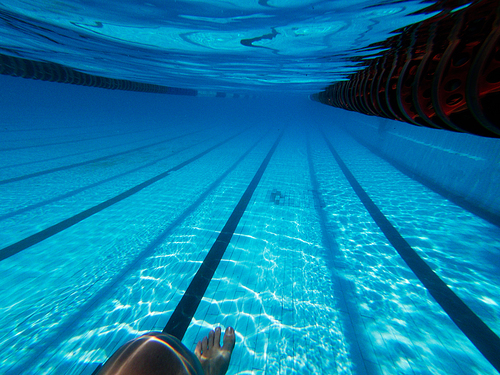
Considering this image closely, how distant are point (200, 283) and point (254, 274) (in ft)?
2.22

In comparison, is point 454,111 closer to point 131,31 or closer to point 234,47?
point 234,47

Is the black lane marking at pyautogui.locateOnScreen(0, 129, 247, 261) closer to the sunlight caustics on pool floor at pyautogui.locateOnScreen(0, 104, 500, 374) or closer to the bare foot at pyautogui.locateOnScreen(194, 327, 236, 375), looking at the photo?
the sunlight caustics on pool floor at pyautogui.locateOnScreen(0, 104, 500, 374)

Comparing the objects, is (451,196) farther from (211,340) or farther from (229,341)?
(211,340)

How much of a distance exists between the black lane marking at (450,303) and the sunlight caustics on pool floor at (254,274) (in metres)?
0.09

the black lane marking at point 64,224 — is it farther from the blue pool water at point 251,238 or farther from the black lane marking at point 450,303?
the black lane marking at point 450,303

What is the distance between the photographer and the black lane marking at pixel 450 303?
6.63 feet

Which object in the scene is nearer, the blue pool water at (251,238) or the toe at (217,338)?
the toe at (217,338)

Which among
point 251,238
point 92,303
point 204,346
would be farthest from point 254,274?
point 92,303

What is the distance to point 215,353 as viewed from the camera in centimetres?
173

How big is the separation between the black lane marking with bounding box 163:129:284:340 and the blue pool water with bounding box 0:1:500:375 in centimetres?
8

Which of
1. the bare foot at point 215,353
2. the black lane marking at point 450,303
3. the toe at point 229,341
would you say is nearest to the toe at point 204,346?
the bare foot at point 215,353

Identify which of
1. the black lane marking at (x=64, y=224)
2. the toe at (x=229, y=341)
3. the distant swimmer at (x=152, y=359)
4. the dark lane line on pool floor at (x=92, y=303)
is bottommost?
the black lane marking at (x=64, y=224)

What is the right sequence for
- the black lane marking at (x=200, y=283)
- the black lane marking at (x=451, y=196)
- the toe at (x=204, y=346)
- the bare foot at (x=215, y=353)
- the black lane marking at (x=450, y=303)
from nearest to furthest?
the bare foot at (x=215, y=353) < the toe at (x=204, y=346) < the black lane marking at (x=450, y=303) < the black lane marking at (x=200, y=283) < the black lane marking at (x=451, y=196)

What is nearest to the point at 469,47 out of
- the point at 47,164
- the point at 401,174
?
the point at 401,174
